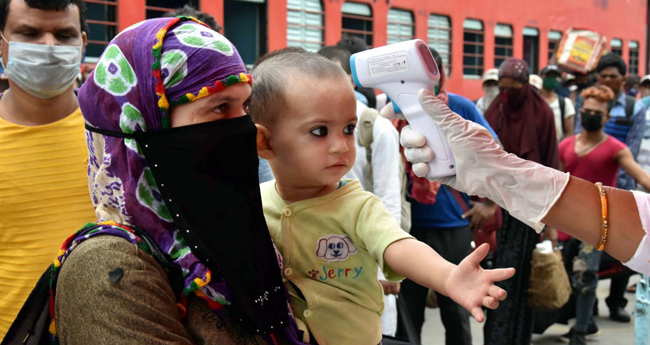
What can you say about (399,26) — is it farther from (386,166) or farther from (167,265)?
(167,265)

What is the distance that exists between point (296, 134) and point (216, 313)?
52cm

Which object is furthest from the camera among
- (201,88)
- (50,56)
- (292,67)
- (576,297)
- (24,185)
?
(576,297)

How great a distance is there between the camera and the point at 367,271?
1.63m

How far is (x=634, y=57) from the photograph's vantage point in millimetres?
18156

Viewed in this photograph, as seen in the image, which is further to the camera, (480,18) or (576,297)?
(480,18)

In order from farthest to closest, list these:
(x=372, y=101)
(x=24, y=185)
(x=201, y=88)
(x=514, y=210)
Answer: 1. (x=372, y=101)
2. (x=24, y=185)
3. (x=514, y=210)
4. (x=201, y=88)

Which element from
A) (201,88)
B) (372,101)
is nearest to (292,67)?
(201,88)

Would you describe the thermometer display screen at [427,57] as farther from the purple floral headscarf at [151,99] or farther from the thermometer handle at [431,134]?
the purple floral headscarf at [151,99]

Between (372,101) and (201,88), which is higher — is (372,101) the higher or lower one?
the lower one

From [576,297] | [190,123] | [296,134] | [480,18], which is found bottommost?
[576,297]

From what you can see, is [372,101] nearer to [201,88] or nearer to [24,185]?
[24,185]

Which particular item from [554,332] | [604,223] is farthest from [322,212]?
[554,332]

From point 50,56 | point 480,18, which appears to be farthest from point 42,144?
point 480,18

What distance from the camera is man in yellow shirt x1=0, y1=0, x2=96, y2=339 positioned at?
2148 mm
